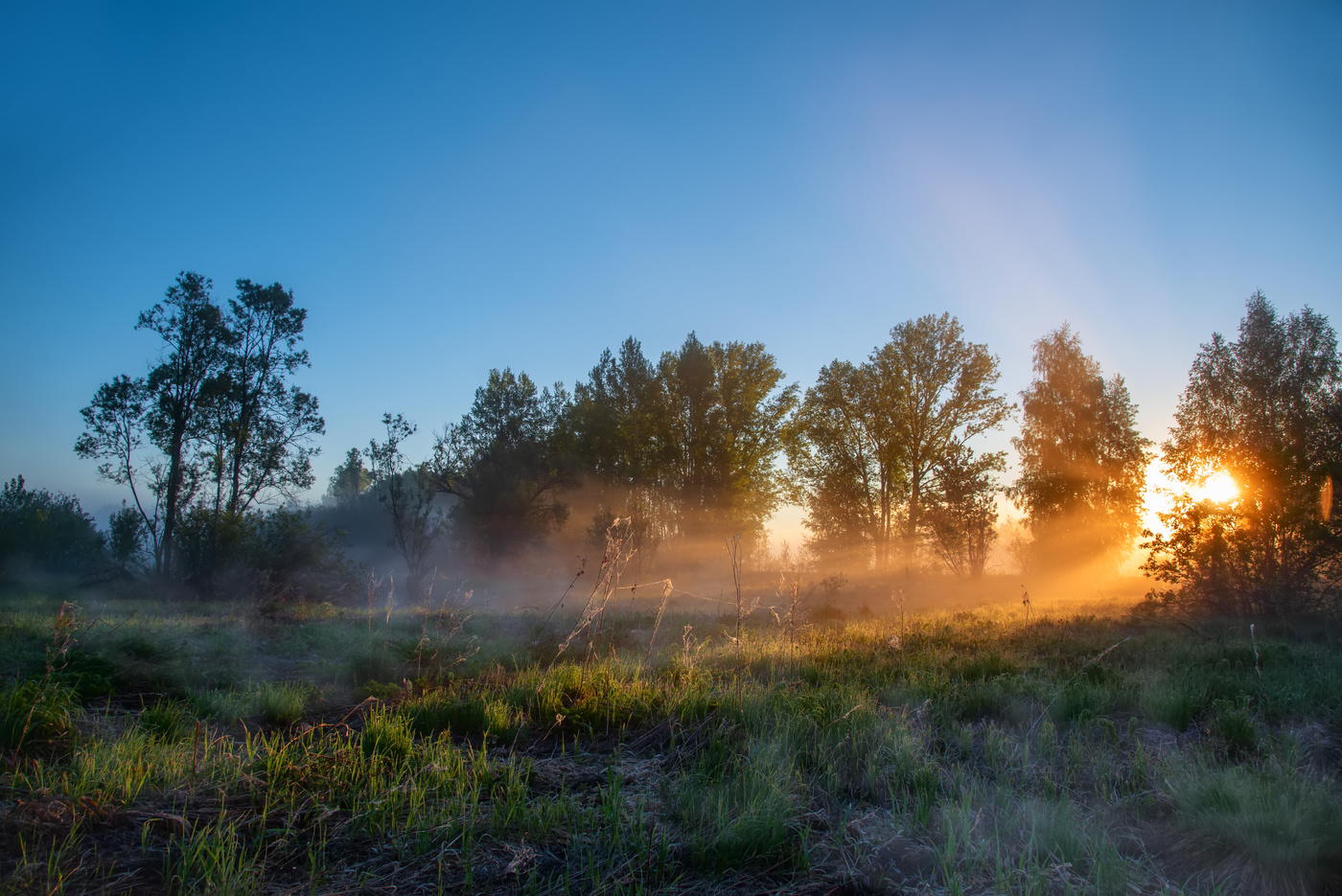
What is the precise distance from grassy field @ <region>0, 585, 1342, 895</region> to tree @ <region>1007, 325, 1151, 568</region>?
2358cm

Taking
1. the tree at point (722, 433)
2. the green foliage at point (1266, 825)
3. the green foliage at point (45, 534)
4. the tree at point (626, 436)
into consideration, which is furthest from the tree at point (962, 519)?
the green foliage at point (45, 534)

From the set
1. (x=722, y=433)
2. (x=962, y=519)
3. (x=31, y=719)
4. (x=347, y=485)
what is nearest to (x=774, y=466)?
(x=722, y=433)

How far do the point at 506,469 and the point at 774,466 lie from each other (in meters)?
15.7

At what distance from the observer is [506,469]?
33500 millimetres

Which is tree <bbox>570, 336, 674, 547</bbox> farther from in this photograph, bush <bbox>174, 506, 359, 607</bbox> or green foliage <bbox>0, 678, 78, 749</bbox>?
green foliage <bbox>0, 678, 78, 749</bbox>

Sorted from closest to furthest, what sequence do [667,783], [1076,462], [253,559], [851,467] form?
[667,783] → [253,559] → [1076,462] → [851,467]

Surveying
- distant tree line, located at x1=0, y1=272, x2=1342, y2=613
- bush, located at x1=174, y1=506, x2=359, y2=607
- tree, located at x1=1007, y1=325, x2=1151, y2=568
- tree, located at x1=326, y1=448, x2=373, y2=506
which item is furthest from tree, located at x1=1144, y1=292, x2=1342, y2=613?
tree, located at x1=326, y1=448, x2=373, y2=506

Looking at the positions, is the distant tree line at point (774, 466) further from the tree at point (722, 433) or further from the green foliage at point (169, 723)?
the green foliage at point (169, 723)

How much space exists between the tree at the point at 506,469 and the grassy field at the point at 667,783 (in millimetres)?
27342

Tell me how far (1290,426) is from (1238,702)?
68.7 feet

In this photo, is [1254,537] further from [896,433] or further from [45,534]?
[45,534]

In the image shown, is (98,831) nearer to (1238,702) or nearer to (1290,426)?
(1238,702)

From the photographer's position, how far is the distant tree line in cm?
1030

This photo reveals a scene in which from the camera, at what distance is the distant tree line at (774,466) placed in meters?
10.3
